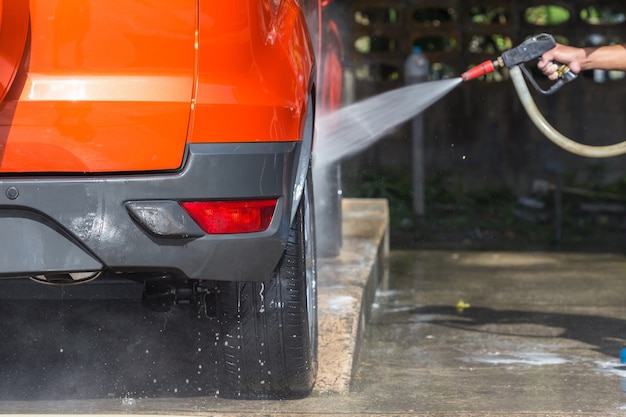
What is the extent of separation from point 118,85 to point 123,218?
1.16 ft

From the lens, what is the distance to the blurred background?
1031 cm

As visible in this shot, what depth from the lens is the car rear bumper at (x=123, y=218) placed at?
2986mm

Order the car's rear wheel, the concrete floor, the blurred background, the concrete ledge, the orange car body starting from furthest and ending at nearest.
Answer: the blurred background < the concrete ledge < the concrete floor < the car's rear wheel < the orange car body

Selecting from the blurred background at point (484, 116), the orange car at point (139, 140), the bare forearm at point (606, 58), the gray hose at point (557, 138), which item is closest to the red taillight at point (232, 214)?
the orange car at point (139, 140)

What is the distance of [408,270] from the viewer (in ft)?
23.1

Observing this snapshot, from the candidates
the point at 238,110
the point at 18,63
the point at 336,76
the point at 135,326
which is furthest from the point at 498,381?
the point at 336,76

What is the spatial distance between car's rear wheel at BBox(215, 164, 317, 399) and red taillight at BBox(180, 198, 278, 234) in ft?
1.32

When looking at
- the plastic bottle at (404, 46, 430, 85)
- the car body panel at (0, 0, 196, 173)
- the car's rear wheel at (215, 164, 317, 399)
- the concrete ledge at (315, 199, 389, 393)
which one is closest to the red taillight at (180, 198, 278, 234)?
the car body panel at (0, 0, 196, 173)

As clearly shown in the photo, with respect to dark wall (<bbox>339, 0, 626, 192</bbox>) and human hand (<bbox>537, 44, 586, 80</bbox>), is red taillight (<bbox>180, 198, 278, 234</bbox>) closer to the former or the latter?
human hand (<bbox>537, 44, 586, 80</bbox>)

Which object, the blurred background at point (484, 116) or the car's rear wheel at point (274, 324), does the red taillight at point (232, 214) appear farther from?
the blurred background at point (484, 116)

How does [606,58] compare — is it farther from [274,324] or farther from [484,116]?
[484,116]

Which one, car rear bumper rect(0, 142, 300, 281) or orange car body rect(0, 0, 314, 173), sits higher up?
orange car body rect(0, 0, 314, 173)

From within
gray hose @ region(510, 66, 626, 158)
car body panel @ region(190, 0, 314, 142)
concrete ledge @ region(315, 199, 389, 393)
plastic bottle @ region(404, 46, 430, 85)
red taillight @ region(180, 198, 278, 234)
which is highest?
plastic bottle @ region(404, 46, 430, 85)

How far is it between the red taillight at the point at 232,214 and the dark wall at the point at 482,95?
729 centimetres
